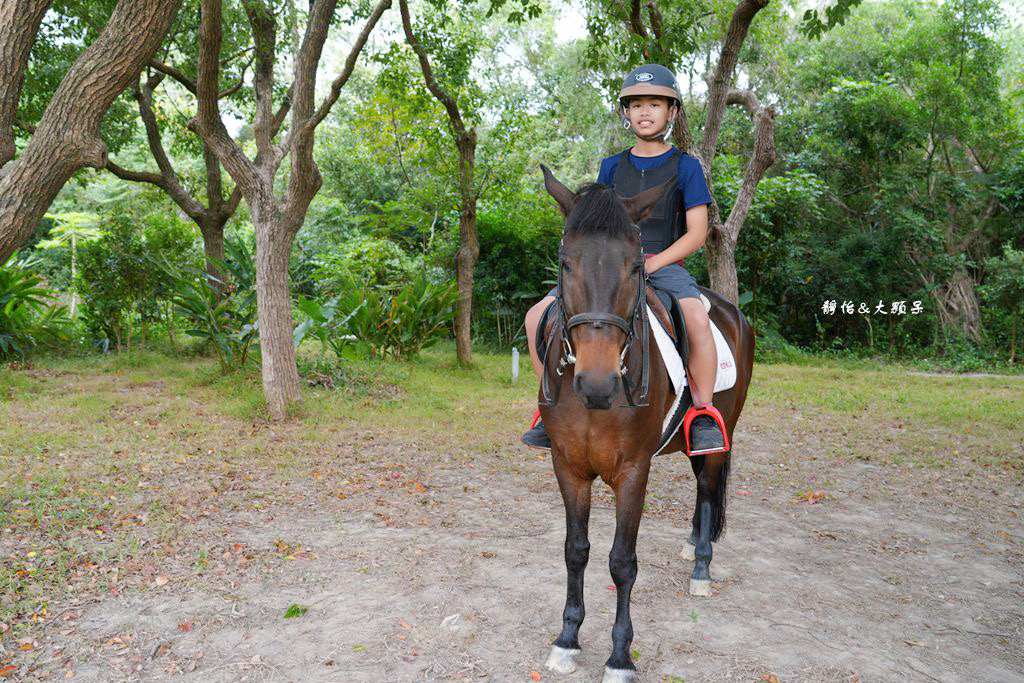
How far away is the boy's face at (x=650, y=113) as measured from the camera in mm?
3592

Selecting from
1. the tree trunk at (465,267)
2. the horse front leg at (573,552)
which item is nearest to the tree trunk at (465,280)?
the tree trunk at (465,267)

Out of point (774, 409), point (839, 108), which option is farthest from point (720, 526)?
point (839, 108)

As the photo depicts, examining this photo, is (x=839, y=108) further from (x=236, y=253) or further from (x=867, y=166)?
(x=236, y=253)

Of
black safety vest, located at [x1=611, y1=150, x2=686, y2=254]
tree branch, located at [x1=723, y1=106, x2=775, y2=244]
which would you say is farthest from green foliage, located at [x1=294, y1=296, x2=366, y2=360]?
black safety vest, located at [x1=611, y1=150, x2=686, y2=254]

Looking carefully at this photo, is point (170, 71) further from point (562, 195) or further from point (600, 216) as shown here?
point (600, 216)

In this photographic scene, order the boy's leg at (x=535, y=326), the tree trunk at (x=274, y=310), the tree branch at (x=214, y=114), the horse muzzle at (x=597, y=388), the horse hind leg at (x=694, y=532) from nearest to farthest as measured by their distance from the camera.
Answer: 1. the horse muzzle at (x=597, y=388)
2. the boy's leg at (x=535, y=326)
3. the horse hind leg at (x=694, y=532)
4. the tree branch at (x=214, y=114)
5. the tree trunk at (x=274, y=310)

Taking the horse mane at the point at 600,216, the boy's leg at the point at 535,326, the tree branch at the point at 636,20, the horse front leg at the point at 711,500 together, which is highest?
the tree branch at the point at 636,20

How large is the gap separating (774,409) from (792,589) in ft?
19.9

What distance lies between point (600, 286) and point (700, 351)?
3.52 feet

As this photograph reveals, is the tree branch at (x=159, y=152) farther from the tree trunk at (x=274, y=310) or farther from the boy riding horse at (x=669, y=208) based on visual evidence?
the boy riding horse at (x=669, y=208)

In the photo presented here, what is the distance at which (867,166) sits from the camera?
15.1 meters

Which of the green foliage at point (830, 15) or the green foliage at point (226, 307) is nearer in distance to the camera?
the green foliage at point (830, 15)

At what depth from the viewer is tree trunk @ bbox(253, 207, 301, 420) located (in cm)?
798

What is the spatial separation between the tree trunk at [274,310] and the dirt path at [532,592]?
219 cm
